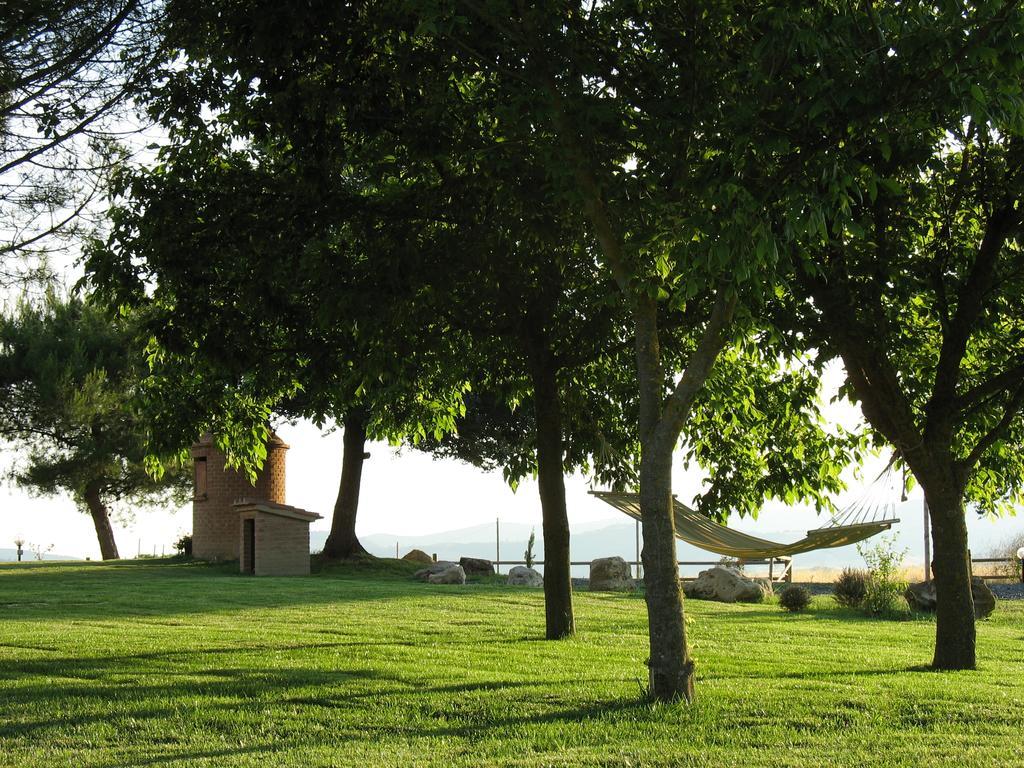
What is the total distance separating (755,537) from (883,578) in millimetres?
5708

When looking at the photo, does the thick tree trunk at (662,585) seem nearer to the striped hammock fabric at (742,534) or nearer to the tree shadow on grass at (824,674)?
the tree shadow on grass at (824,674)

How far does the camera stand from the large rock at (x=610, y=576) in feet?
72.5

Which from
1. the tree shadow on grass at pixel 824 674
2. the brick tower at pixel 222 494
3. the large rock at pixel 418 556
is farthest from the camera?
the large rock at pixel 418 556

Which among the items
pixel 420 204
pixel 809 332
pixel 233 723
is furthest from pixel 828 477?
pixel 233 723

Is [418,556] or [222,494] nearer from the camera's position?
[222,494]

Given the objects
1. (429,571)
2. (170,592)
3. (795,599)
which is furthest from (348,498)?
(795,599)

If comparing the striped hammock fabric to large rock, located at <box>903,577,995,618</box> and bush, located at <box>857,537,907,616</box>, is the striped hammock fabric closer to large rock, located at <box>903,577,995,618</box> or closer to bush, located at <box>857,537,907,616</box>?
bush, located at <box>857,537,907,616</box>

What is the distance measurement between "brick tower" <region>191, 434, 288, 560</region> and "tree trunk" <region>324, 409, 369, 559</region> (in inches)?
92.2

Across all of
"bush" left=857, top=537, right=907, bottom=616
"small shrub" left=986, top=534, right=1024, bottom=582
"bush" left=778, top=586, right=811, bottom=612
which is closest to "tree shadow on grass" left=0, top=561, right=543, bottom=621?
"bush" left=778, top=586, right=811, bottom=612

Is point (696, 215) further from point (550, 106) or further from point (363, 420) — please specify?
point (363, 420)

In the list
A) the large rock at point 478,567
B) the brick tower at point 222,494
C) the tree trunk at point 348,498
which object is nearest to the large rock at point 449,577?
the large rock at point 478,567

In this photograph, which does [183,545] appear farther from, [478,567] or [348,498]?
[478,567]

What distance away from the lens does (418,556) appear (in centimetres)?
3192

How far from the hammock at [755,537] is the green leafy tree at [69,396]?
891 inches
